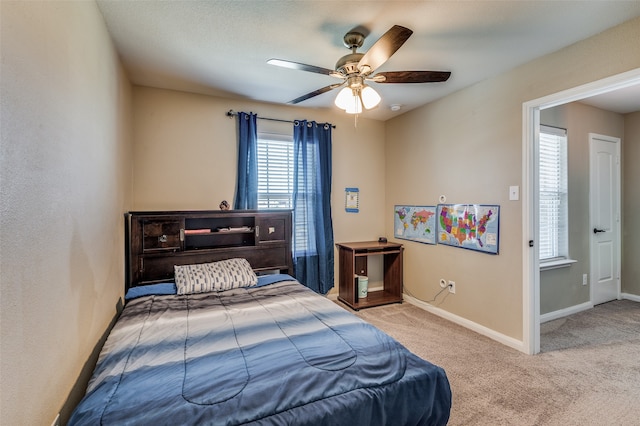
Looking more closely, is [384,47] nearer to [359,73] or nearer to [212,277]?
[359,73]

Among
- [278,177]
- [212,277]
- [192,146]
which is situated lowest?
[212,277]

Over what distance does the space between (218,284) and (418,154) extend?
285 cm

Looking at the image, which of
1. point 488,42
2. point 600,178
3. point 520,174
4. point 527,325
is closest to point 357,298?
point 527,325

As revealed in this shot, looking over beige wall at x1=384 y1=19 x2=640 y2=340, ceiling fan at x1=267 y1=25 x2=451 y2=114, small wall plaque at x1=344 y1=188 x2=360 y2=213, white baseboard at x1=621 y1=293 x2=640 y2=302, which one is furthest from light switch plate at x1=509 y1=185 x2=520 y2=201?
white baseboard at x1=621 y1=293 x2=640 y2=302

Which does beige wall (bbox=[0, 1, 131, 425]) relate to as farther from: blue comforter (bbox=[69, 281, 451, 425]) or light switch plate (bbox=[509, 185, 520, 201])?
light switch plate (bbox=[509, 185, 520, 201])

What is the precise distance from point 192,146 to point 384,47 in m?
2.38

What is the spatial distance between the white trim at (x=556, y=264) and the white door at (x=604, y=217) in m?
0.55

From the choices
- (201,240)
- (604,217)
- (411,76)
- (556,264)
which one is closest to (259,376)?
(411,76)

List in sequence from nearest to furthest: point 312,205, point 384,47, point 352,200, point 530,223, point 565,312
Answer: point 384,47
point 530,223
point 565,312
point 312,205
point 352,200

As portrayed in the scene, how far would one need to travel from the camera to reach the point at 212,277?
8.49 feet

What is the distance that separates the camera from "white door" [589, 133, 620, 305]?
3750 mm

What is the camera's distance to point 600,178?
12.5ft

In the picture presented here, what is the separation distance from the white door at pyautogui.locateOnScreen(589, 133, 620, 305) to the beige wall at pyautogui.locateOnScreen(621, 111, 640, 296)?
139mm

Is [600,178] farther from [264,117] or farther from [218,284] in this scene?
[218,284]
